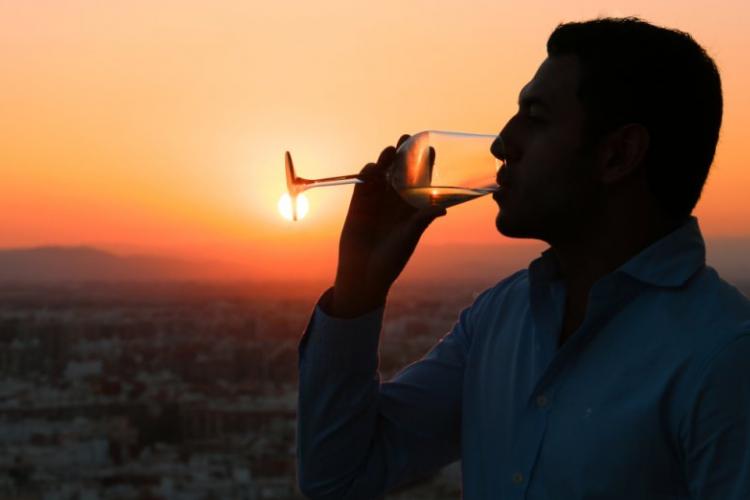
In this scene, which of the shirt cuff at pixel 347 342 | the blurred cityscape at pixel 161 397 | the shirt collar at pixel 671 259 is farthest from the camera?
the blurred cityscape at pixel 161 397

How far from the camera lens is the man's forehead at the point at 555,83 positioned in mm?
1388

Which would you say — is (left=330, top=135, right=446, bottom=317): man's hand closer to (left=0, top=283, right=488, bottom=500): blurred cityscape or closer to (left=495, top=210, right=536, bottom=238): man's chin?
Result: (left=495, top=210, right=536, bottom=238): man's chin

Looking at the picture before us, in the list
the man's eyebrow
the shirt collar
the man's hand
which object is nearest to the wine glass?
the man's hand

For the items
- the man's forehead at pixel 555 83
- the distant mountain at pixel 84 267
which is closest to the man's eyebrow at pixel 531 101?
the man's forehead at pixel 555 83

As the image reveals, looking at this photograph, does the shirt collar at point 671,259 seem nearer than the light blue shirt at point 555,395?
No

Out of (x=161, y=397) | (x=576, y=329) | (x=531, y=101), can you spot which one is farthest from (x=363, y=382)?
(x=161, y=397)

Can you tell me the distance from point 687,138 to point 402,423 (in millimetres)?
488

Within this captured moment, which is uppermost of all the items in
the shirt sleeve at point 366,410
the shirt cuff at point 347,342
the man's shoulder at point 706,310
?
the man's shoulder at point 706,310

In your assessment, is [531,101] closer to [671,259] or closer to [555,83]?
[555,83]

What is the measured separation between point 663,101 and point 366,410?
19.6 inches

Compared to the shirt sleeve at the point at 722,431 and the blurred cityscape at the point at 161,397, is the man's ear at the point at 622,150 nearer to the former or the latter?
the shirt sleeve at the point at 722,431

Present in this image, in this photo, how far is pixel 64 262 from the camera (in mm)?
50438

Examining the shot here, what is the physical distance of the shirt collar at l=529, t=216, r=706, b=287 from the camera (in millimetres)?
1284

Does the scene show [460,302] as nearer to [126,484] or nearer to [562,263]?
[126,484]
